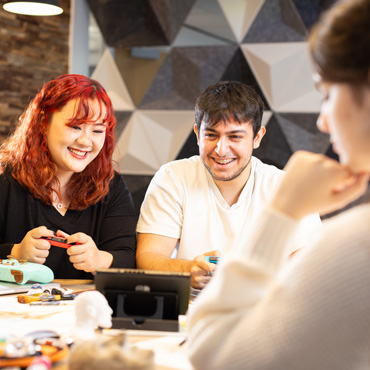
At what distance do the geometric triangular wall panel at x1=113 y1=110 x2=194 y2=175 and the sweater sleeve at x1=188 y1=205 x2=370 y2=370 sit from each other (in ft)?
11.7

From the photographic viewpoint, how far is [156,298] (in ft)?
4.54

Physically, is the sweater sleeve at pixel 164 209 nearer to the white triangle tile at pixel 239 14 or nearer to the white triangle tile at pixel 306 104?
the white triangle tile at pixel 306 104

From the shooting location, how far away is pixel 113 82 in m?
4.54

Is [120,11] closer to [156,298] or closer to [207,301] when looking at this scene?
[156,298]

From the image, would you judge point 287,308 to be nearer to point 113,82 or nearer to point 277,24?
point 277,24

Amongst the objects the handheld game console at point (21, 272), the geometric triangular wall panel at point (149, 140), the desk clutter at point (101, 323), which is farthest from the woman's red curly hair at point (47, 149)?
the geometric triangular wall panel at point (149, 140)

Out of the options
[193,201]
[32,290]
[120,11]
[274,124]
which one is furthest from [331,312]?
[120,11]

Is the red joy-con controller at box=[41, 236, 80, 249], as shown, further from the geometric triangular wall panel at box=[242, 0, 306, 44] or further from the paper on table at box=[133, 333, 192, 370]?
the geometric triangular wall panel at box=[242, 0, 306, 44]

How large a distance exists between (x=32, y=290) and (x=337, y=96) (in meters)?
1.22

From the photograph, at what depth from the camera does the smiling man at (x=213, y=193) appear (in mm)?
2322

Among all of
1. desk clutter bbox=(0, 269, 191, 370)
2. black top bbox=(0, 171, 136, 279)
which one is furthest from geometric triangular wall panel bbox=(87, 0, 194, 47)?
desk clutter bbox=(0, 269, 191, 370)

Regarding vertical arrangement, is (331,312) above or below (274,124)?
below

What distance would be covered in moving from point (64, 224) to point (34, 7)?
206cm

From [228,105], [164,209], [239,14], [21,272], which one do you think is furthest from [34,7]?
[21,272]
